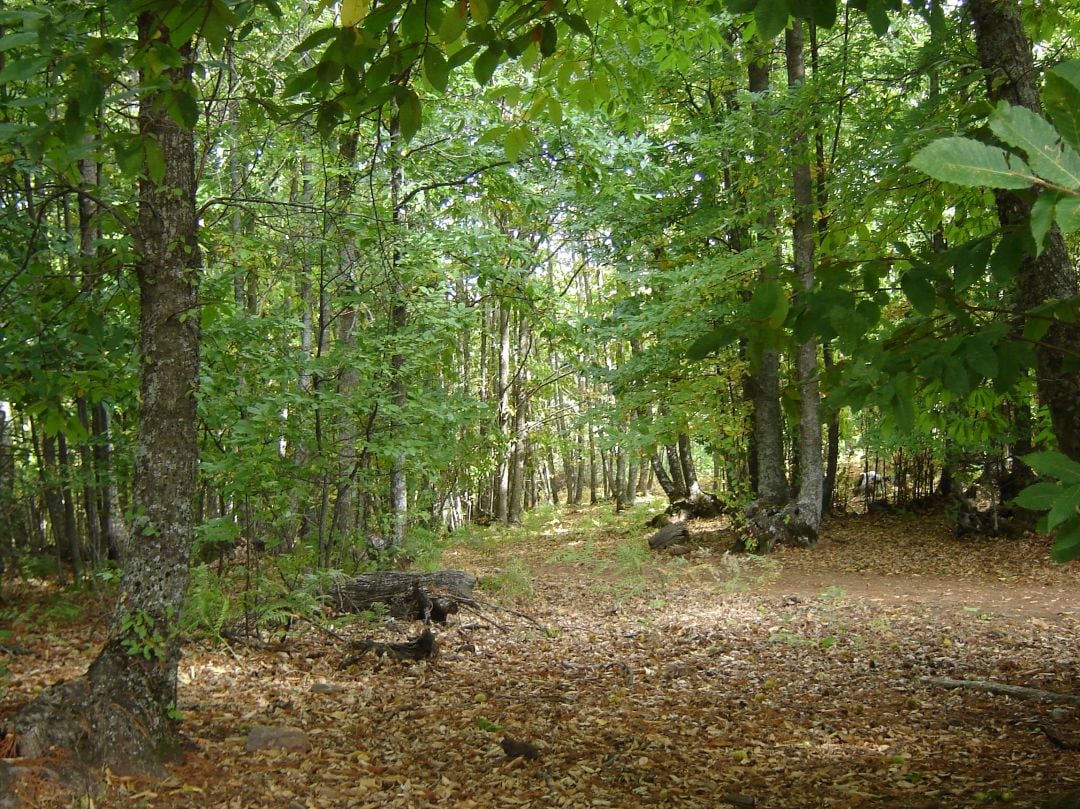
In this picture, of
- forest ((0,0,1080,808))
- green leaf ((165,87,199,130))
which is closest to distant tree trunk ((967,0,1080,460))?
forest ((0,0,1080,808))

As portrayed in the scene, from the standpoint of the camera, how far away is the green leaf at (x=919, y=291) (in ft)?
6.91

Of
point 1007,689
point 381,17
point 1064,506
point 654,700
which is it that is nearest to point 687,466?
point 654,700

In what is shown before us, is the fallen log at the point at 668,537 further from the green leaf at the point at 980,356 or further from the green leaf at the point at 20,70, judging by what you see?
the green leaf at the point at 20,70

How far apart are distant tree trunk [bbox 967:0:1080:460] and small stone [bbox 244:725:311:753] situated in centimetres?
424

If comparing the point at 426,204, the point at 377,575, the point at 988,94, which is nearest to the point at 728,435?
the point at 426,204

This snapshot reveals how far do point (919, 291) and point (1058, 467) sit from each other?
0.73 meters

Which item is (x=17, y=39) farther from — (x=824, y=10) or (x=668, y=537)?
(x=668, y=537)

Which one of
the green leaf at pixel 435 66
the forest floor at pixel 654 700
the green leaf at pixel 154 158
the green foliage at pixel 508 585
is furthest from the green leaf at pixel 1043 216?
the green foliage at pixel 508 585

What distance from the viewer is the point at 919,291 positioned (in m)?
2.13

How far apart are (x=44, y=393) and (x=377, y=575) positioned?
472cm

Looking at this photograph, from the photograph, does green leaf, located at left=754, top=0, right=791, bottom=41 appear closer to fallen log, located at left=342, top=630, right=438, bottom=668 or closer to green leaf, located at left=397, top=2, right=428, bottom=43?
green leaf, located at left=397, top=2, right=428, bottom=43

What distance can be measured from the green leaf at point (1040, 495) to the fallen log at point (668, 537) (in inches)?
492

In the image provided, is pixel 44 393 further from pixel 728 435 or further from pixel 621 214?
pixel 728 435

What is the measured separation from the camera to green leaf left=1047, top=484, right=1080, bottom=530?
1.45 metres
